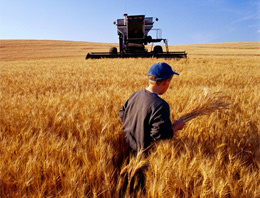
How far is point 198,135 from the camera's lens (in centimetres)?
189

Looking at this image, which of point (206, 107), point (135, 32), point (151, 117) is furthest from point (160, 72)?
point (135, 32)

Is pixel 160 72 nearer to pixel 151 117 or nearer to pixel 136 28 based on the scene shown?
pixel 151 117

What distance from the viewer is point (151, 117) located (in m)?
1.57

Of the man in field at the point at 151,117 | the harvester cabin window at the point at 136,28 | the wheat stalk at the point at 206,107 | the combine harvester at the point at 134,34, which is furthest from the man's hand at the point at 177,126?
the harvester cabin window at the point at 136,28

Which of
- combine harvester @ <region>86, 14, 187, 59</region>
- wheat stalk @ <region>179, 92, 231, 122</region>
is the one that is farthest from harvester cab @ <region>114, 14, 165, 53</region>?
wheat stalk @ <region>179, 92, 231, 122</region>

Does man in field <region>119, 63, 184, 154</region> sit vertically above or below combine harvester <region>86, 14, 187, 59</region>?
below

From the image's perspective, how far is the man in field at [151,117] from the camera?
60.2 inches

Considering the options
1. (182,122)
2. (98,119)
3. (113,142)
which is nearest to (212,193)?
(182,122)

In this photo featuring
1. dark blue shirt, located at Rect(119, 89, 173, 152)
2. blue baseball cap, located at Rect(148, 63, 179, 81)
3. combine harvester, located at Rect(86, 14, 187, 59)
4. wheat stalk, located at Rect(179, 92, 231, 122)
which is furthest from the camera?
combine harvester, located at Rect(86, 14, 187, 59)

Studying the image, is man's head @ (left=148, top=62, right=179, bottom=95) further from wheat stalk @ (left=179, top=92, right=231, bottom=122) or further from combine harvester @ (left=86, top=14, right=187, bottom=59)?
combine harvester @ (left=86, top=14, right=187, bottom=59)

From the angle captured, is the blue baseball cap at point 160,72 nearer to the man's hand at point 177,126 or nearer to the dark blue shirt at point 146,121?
the dark blue shirt at point 146,121

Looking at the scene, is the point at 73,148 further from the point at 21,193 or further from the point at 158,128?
the point at 158,128

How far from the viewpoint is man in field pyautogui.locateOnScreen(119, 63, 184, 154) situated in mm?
1528

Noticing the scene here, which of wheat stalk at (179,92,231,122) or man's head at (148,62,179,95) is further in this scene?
wheat stalk at (179,92,231,122)
